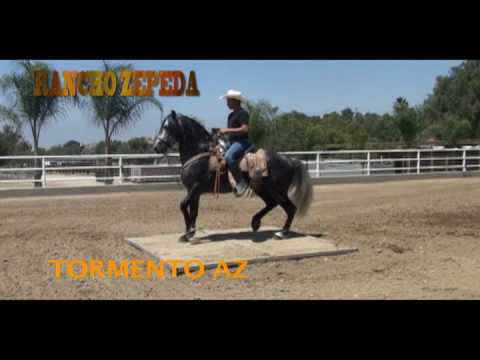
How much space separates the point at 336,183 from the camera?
1789cm

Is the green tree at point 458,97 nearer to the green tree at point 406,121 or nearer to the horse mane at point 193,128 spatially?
the green tree at point 406,121

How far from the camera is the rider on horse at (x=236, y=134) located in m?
6.71

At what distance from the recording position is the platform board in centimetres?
610

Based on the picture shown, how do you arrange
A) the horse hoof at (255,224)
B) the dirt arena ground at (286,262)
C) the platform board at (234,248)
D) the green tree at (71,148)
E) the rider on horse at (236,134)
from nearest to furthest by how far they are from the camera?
the dirt arena ground at (286,262), the platform board at (234,248), the rider on horse at (236,134), the horse hoof at (255,224), the green tree at (71,148)

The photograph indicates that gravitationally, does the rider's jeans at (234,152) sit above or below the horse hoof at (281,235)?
above

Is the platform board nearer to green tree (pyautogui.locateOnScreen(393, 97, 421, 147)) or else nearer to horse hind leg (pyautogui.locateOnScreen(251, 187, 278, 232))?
horse hind leg (pyautogui.locateOnScreen(251, 187, 278, 232))

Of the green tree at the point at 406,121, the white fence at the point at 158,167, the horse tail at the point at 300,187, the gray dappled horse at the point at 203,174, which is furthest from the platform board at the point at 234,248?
the green tree at the point at 406,121

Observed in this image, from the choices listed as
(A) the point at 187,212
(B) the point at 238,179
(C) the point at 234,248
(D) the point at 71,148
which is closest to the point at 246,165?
(B) the point at 238,179

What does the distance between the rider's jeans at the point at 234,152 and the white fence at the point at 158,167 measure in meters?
8.67

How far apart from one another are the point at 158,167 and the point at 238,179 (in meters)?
10.5

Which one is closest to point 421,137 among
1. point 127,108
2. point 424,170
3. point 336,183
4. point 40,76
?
point 424,170

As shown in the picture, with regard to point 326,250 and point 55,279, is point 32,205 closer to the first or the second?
point 55,279

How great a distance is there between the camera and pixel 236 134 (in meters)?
6.82

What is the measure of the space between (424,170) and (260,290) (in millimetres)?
19328
